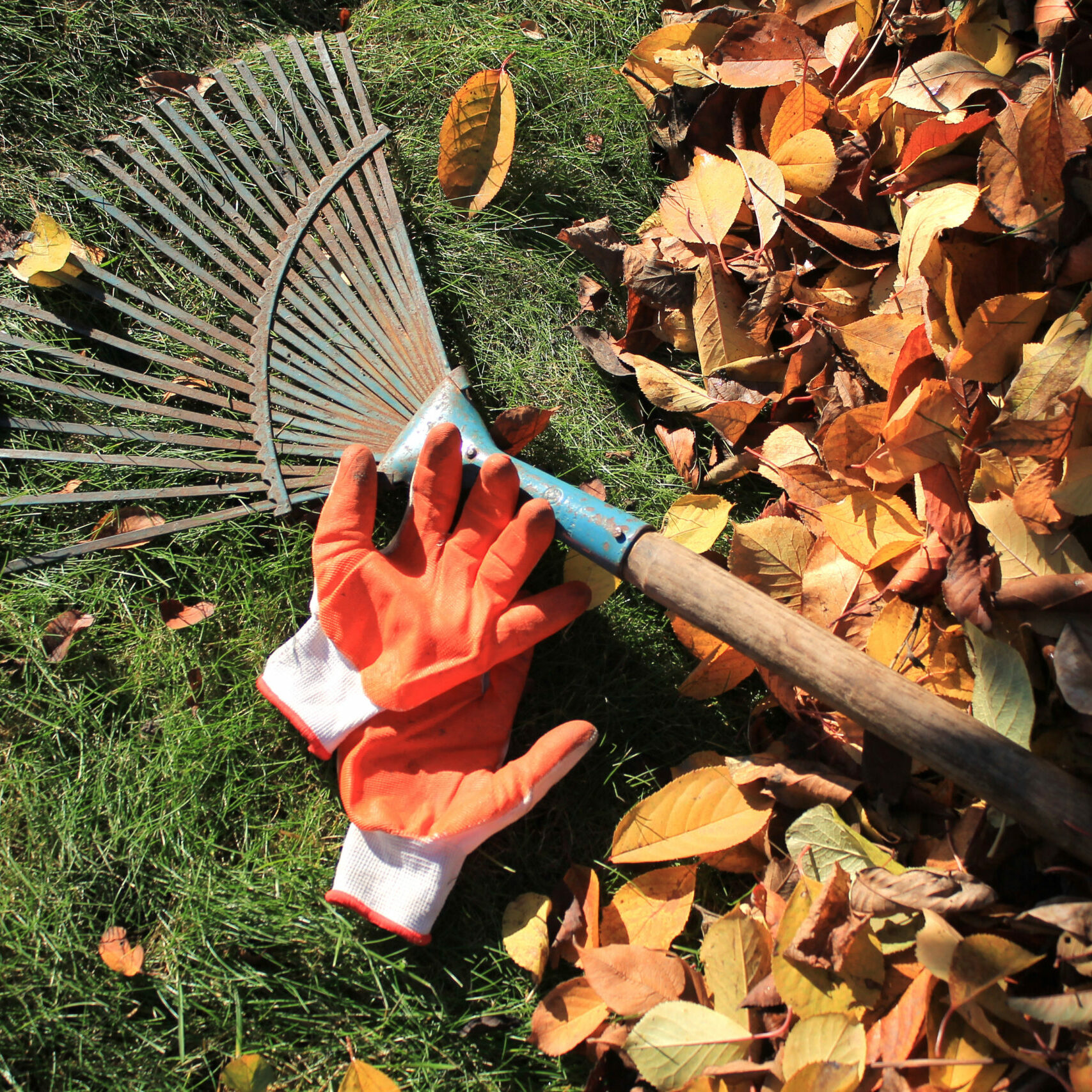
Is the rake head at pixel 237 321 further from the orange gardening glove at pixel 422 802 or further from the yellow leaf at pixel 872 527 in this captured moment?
the yellow leaf at pixel 872 527

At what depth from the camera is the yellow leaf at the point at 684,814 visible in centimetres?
172

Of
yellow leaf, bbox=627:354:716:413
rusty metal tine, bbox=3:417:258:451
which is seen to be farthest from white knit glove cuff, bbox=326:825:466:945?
yellow leaf, bbox=627:354:716:413

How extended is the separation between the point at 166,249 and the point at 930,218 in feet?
5.43

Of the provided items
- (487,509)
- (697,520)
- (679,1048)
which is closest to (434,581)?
(487,509)

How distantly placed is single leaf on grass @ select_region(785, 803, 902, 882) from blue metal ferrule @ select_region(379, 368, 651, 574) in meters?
0.60

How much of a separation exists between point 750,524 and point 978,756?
24.8 inches

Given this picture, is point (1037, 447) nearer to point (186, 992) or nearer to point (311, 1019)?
point (311, 1019)

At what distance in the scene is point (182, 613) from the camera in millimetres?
1980

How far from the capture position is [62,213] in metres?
2.13

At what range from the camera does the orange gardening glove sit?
1.67 meters

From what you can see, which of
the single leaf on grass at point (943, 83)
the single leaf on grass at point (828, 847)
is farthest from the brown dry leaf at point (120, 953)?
the single leaf on grass at point (943, 83)

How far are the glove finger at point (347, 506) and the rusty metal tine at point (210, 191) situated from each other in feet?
2.10

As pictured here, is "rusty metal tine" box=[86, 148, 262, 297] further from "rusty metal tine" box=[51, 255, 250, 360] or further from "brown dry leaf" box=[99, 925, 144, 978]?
"brown dry leaf" box=[99, 925, 144, 978]

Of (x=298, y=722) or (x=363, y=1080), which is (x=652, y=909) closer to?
(x=363, y=1080)
